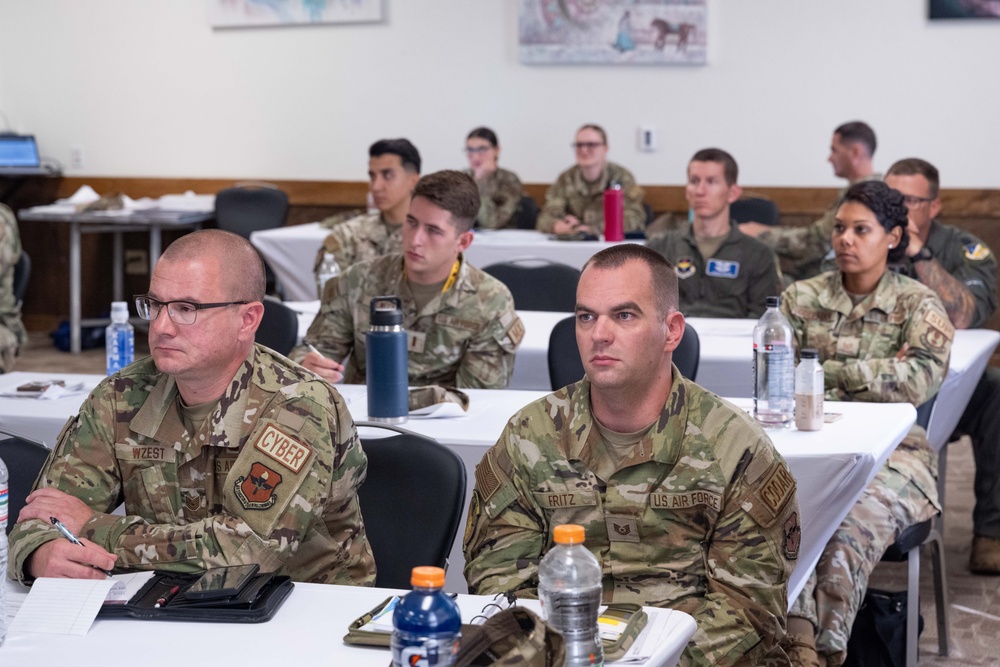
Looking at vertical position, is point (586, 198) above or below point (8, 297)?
above

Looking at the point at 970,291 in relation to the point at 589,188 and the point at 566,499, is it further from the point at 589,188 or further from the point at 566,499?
the point at 589,188

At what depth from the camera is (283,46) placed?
8438 mm

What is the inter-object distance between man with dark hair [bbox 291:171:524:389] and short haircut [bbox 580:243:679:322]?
1.40 metres

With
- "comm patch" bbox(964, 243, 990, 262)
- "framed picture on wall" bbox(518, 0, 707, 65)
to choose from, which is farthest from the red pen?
"framed picture on wall" bbox(518, 0, 707, 65)

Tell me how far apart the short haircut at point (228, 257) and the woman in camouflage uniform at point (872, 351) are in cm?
148

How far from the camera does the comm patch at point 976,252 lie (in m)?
4.54

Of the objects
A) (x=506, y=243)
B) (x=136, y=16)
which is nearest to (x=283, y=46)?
(x=136, y=16)

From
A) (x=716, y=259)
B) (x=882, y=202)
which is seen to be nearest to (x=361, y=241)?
(x=716, y=259)

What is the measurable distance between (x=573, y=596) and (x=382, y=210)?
A: 3.85 metres

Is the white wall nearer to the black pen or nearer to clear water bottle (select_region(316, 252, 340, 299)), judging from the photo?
clear water bottle (select_region(316, 252, 340, 299))

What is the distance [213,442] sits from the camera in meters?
2.09

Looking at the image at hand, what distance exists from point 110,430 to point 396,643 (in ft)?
3.05

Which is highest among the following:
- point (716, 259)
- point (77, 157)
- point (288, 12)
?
point (288, 12)

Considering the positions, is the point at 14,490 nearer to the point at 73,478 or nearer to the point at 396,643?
the point at 73,478
